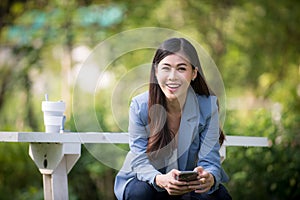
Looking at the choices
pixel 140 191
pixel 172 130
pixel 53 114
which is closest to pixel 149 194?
pixel 140 191

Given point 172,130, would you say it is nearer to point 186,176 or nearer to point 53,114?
point 186,176

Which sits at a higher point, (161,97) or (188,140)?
(161,97)

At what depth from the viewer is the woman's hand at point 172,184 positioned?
7.47 ft

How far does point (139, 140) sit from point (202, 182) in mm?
298

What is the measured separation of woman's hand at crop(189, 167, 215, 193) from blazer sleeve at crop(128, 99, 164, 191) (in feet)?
0.55

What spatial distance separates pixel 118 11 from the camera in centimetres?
584

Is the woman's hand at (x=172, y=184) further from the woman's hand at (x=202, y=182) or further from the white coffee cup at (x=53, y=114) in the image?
the white coffee cup at (x=53, y=114)

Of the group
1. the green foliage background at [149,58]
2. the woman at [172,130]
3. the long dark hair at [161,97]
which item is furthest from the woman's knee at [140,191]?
the green foliage background at [149,58]

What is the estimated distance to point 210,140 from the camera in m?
2.50

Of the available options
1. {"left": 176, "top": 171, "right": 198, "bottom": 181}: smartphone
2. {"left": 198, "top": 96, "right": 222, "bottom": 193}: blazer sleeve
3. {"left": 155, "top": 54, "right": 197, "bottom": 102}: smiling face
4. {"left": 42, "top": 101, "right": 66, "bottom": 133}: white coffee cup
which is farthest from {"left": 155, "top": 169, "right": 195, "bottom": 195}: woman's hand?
{"left": 42, "top": 101, "right": 66, "bottom": 133}: white coffee cup

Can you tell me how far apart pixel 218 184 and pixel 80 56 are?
4092 millimetres

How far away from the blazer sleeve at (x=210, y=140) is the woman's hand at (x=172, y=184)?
149mm

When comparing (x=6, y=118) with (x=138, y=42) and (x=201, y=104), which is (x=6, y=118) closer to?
(x=138, y=42)

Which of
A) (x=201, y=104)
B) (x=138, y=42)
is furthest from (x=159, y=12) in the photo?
(x=201, y=104)
